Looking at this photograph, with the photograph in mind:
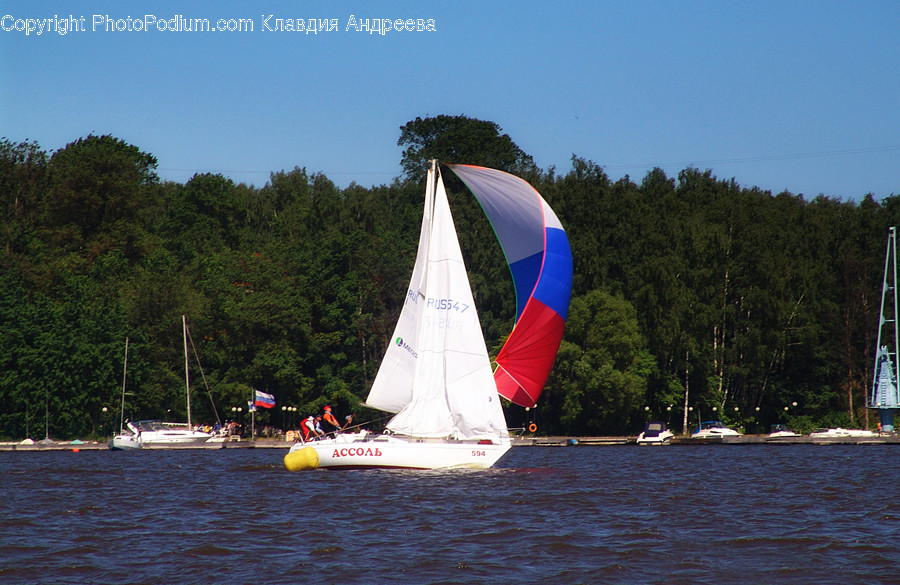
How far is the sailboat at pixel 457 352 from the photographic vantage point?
26.3 meters

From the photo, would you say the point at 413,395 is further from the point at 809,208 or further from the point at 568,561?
the point at 809,208

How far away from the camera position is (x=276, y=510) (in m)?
19.8

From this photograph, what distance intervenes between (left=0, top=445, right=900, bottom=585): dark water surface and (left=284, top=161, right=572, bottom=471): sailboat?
72 centimetres

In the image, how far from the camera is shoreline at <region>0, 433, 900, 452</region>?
48.9 metres

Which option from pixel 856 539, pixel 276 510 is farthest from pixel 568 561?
pixel 276 510

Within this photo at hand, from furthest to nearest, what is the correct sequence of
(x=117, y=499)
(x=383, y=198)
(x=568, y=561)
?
(x=383, y=198)
(x=117, y=499)
(x=568, y=561)

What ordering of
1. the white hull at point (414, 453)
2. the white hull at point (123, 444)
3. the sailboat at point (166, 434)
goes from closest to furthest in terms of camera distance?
the white hull at point (414, 453)
the white hull at point (123, 444)
the sailboat at point (166, 434)

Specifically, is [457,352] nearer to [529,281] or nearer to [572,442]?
[529,281]

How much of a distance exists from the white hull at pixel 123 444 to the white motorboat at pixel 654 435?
2433 cm

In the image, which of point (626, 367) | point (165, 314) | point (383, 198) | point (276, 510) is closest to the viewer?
point (276, 510)

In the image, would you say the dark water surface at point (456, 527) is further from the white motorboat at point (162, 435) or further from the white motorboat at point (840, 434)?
the white motorboat at point (840, 434)

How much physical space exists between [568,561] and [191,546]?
5.55 meters

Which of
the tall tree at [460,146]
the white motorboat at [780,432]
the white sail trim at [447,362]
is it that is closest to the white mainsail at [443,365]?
the white sail trim at [447,362]

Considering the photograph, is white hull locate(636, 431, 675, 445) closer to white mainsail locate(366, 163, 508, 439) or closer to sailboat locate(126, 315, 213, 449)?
sailboat locate(126, 315, 213, 449)
